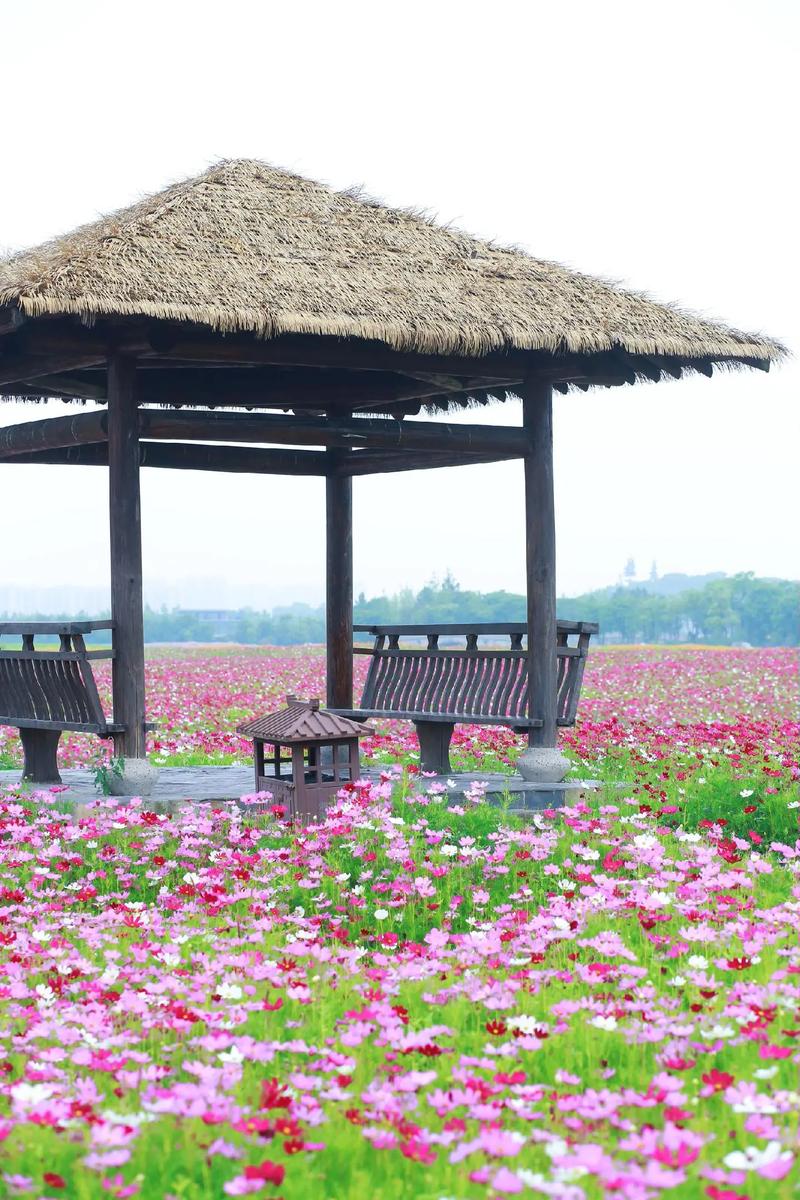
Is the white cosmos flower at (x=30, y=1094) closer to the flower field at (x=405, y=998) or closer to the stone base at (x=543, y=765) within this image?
the flower field at (x=405, y=998)

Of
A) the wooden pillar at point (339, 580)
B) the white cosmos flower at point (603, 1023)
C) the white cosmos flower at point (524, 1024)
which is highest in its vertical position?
the wooden pillar at point (339, 580)

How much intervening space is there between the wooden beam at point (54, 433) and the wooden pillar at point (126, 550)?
29 centimetres

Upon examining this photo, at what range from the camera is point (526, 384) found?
11734mm

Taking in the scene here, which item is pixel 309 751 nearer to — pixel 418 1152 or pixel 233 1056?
pixel 233 1056

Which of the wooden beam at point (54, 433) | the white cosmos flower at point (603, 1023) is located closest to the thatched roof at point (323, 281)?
the wooden beam at point (54, 433)

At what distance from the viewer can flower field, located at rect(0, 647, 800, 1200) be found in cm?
410

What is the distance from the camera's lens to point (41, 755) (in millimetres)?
11711

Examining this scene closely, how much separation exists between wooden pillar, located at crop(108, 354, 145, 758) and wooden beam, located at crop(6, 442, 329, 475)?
62.4 inches

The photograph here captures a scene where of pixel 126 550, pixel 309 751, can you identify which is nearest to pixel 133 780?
pixel 309 751

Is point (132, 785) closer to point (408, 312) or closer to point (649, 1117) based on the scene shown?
point (408, 312)

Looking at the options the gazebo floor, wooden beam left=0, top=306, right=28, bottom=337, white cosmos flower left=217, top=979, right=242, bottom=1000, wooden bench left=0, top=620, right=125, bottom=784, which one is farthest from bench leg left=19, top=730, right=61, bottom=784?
white cosmos flower left=217, top=979, right=242, bottom=1000

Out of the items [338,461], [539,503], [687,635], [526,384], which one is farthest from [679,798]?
[687,635]

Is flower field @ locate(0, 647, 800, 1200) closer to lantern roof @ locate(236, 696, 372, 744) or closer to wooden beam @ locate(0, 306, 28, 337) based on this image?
lantern roof @ locate(236, 696, 372, 744)

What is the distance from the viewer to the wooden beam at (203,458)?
481 inches
